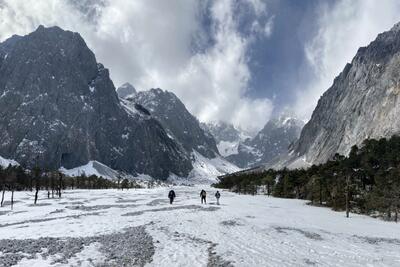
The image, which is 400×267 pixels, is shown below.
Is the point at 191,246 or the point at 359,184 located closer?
the point at 191,246

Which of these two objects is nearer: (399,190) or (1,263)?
(1,263)

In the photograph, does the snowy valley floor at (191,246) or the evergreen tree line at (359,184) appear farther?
the evergreen tree line at (359,184)

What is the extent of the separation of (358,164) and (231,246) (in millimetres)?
117496

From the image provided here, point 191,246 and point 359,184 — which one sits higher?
point 359,184

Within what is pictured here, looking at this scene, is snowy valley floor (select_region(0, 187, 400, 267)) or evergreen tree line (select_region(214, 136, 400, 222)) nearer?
snowy valley floor (select_region(0, 187, 400, 267))

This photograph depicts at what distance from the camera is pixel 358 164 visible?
13275cm

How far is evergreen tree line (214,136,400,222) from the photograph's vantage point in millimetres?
66562

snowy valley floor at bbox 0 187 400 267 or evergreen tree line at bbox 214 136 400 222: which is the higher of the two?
evergreen tree line at bbox 214 136 400 222

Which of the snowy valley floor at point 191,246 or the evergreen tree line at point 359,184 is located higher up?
the evergreen tree line at point 359,184

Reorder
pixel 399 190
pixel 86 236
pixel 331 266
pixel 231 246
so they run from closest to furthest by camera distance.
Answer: pixel 331 266 < pixel 231 246 < pixel 86 236 < pixel 399 190

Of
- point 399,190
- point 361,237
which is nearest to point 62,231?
point 361,237

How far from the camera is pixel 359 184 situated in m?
111

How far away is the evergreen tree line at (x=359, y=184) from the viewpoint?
6656cm

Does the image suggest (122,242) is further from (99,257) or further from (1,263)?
(1,263)
